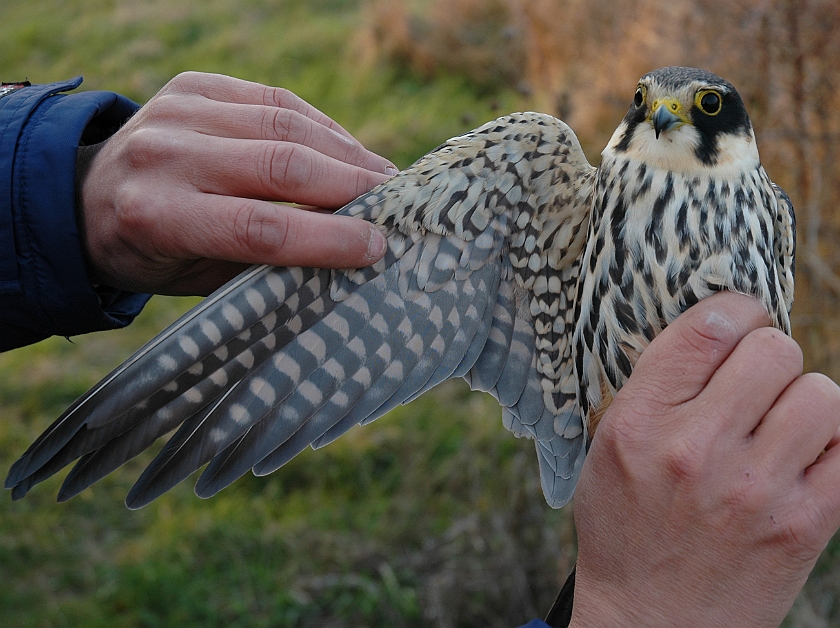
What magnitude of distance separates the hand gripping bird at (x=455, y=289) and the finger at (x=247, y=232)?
0.44 feet

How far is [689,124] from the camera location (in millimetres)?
2330

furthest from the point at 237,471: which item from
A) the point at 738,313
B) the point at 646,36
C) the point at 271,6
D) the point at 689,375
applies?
the point at 271,6

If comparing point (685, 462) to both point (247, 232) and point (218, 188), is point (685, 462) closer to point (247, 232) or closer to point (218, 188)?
point (247, 232)

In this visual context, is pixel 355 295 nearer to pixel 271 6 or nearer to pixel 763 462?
pixel 763 462

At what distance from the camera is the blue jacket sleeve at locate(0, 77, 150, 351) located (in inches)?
89.7

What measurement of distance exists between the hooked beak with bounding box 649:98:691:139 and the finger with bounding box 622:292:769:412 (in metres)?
0.56

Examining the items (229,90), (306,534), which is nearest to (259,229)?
(229,90)

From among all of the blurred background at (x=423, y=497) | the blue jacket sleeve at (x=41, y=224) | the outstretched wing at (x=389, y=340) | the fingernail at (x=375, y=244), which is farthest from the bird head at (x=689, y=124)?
the blue jacket sleeve at (x=41, y=224)

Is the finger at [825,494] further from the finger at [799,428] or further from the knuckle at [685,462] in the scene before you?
the knuckle at [685,462]

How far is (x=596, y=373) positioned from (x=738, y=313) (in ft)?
1.96

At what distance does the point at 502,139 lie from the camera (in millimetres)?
2453

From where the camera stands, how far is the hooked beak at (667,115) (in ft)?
7.47

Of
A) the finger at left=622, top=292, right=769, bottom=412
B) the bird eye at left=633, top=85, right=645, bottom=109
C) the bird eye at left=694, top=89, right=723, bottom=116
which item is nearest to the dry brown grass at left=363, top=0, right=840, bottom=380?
the bird eye at left=633, top=85, right=645, bottom=109

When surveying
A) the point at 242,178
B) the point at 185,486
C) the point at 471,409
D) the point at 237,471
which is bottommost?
the point at 185,486
